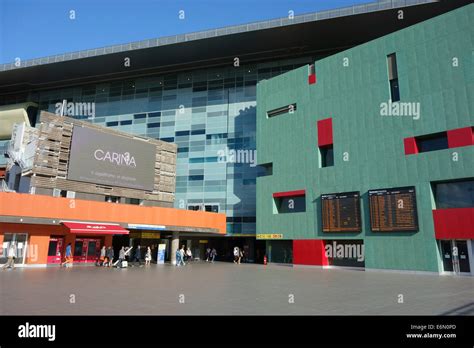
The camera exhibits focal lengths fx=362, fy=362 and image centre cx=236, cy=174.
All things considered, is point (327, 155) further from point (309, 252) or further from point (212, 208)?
point (212, 208)

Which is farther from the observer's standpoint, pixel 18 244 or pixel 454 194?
pixel 18 244

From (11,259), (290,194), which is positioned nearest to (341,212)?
(290,194)

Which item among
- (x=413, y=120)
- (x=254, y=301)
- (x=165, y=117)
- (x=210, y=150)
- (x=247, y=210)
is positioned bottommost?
(x=254, y=301)

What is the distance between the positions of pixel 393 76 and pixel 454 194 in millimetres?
10430

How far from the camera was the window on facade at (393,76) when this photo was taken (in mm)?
28766

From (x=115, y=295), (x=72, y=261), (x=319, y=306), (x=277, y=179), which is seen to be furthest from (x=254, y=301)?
(x=277, y=179)

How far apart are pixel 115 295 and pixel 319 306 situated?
6764 mm

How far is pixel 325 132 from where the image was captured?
33.1 meters

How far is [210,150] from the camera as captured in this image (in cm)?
4797

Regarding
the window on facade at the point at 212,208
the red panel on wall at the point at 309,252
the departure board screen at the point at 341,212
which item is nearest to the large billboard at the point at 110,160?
the window on facade at the point at 212,208

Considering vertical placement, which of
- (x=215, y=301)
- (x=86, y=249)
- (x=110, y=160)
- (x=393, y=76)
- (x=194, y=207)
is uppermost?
(x=393, y=76)

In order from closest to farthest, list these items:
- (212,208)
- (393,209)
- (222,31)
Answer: (393,209)
(222,31)
(212,208)

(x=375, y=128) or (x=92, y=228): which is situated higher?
(x=375, y=128)

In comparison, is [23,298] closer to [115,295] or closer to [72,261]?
[115,295]
